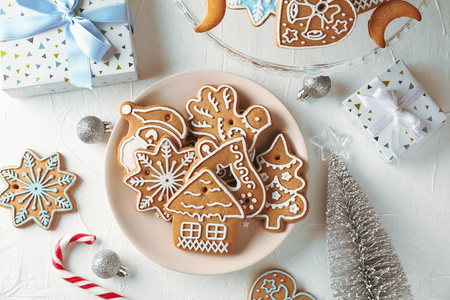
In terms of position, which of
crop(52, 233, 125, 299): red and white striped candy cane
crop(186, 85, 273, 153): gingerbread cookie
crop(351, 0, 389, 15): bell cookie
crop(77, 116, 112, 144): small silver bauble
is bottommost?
crop(52, 233, 125, 299): red and white striped candy cane

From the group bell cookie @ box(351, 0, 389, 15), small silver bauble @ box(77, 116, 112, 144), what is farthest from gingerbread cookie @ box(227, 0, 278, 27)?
small silver bauble @ box(77, 116, 112, 144)

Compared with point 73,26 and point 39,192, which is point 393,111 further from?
point 39,192

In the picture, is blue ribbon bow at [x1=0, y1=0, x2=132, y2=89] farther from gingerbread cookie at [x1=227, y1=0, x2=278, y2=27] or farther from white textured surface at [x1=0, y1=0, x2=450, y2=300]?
gingerbread cookie at [x1=227, y1=0, x2=278, y2=27]

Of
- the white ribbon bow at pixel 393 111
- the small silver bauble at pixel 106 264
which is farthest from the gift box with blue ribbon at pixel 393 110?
the small silver bauble at pixel 106 264

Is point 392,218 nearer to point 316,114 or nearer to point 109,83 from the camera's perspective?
point 316,114

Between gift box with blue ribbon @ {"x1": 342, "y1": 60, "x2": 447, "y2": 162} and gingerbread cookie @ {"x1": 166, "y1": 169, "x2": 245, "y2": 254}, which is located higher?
gift box with blue ribbon @ {"x1": 342, "y1": 60, "x2": 447, "y2": 162}

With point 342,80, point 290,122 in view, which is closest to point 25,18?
point 290,122
